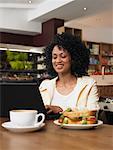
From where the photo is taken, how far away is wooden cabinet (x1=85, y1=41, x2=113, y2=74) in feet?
24.4

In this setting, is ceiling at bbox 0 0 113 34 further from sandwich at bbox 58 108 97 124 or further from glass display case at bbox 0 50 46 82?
sandwich at bbox 58 108 97 124

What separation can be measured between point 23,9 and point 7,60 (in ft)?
4.13

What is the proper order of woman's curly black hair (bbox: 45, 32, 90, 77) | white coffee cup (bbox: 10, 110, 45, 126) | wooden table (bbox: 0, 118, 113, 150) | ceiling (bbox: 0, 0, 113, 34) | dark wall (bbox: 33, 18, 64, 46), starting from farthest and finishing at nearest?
dark wall (bbox: 33, 18, 64, 46), ceiling (bbox: 0, 0, 113, 34), woman's curly black hair (bbox: 45, 32, 90, 77), white coffee cup (bbox: 10, 110, 45, 126), wooden table (bbox: 0, 118, 113, 150)

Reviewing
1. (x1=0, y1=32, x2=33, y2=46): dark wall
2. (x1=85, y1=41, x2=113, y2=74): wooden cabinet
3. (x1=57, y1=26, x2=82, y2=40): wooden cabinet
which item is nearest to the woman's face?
(x1=57, y1=26, x2=82, y2=40): wooden cabinet

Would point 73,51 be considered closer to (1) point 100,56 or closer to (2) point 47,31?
(2) point 47,31

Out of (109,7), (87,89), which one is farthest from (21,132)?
(109,7)

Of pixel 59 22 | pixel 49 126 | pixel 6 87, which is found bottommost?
pixel 49 126

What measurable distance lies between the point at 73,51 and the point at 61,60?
0.15 meters

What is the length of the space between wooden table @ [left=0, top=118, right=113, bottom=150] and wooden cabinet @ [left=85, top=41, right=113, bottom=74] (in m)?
6.43

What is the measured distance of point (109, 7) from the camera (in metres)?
5.32

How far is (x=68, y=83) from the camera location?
164cm

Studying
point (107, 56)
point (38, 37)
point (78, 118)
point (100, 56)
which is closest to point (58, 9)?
point (38, 37)

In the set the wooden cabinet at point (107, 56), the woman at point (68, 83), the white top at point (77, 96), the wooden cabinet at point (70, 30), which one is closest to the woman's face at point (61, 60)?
the woman at point (68, 83)

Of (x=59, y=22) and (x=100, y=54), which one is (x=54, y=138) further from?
(x=100, y=54)
